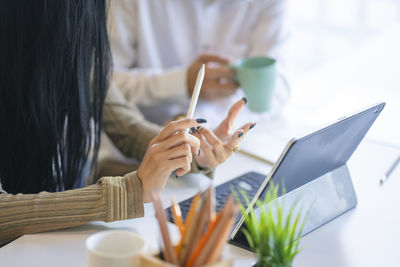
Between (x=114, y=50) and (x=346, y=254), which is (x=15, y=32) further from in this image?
(x=114, y=50)

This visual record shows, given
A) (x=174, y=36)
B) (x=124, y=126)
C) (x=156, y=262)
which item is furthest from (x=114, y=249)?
(x=174, y=36)

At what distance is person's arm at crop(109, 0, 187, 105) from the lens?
5.09 feet

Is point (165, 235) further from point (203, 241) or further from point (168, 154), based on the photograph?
point (168, 154)

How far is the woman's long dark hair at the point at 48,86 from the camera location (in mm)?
906

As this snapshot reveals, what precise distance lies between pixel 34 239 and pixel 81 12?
1.25ft

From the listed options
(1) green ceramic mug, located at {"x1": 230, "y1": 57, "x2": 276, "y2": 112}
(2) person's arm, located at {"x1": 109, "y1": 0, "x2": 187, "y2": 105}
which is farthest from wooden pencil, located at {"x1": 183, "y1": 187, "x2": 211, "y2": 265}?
(2) person's arm, located at {"x1": 109, "y1": 0, "x2": 187, "y2": 105}

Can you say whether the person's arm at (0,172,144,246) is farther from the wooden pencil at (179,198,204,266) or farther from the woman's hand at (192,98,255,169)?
the wooden pencil at (179,198,204,266)

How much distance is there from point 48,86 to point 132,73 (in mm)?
679

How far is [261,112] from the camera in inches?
51.3

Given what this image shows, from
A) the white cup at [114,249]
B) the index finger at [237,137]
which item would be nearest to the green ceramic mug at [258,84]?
the index finger at [237,137]

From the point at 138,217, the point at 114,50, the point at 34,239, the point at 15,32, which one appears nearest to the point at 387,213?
the point at 138,217

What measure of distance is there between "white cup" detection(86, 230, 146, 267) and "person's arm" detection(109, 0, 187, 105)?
933mm

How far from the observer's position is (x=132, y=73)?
1.62 m

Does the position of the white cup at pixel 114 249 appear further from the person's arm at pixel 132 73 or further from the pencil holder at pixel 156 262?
the person's arm at pixel 132 73
